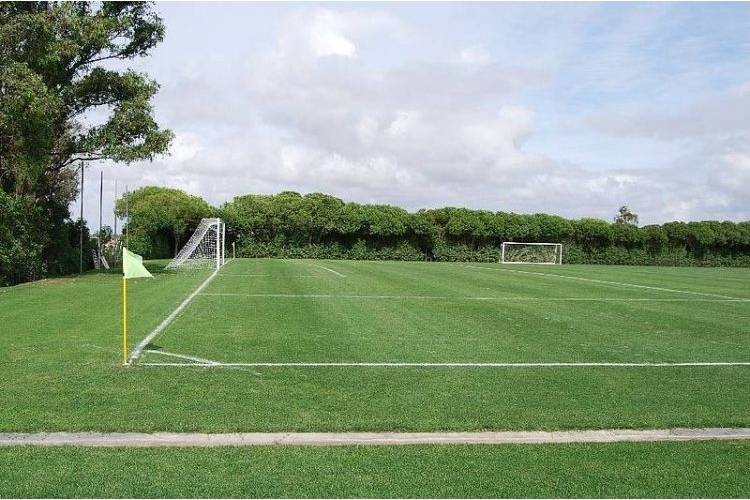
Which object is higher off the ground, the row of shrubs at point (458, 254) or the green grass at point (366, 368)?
the row of shrubs at point (458, 254)

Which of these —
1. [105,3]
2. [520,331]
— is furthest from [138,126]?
[520,331]

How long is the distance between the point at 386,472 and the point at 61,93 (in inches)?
797

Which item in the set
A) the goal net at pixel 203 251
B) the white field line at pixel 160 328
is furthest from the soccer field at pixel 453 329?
the goal net at pixel 203 251

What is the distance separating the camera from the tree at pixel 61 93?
19.3 m

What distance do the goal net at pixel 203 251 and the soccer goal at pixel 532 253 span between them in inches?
962

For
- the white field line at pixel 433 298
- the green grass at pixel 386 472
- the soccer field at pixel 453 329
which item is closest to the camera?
the green grass at pixel 386 472

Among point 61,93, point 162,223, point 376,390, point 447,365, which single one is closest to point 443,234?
point 162,223

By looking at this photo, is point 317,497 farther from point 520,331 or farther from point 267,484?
point 520,331

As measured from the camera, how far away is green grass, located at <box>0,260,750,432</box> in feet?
21.3

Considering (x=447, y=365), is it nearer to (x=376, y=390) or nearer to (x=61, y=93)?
(x=376, y=390)

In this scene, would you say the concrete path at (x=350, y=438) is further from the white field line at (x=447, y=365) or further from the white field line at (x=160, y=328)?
the white field line at (x=160, y=328)

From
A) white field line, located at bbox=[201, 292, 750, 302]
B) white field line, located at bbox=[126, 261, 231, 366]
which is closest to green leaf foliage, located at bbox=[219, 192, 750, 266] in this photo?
white field line, located at bbox=[126, 261, 231, 366]

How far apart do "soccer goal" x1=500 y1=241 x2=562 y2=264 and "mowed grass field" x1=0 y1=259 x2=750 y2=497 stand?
37.2 metres

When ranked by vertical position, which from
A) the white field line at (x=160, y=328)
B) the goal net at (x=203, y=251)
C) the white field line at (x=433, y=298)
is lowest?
the white field line at (x=160, y=328)
